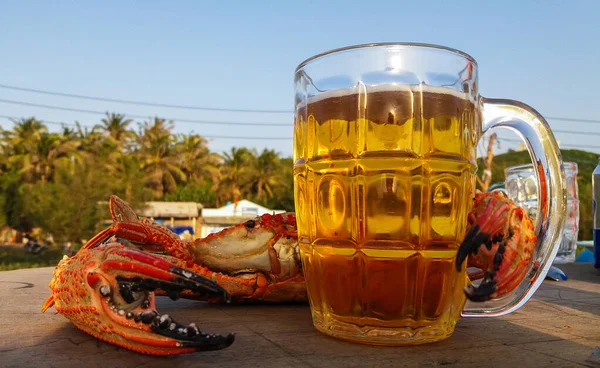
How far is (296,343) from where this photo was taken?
129cm

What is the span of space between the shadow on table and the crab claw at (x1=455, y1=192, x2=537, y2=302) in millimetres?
159

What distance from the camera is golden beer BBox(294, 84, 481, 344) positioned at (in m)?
1.25

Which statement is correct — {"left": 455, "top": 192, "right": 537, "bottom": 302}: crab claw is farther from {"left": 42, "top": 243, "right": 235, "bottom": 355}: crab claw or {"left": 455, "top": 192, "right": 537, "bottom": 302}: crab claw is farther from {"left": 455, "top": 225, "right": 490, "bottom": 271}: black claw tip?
{"left": 42, "top": 243, "right": 235, "bottom": 355}: crab claw

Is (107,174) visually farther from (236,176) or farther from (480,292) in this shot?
(480,292)

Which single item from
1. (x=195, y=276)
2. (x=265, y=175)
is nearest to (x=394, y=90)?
(x=195, y=276)

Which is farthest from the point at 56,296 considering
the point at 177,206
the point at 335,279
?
the point at 177,206

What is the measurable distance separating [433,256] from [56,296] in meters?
1.00

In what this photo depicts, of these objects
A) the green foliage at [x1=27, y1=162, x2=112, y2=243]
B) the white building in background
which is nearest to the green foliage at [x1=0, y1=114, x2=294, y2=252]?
the green foliage at [x1=27, y1=162, x2=112, y2=243]

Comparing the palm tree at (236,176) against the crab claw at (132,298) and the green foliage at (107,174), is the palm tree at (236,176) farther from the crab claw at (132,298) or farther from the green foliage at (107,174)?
the crab claw at (132,298)

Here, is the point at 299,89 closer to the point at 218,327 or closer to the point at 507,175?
the point at 218,327

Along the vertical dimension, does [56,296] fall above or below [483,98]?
below

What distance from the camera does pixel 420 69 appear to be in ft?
4.25

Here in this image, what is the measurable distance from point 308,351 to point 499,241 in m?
0.58

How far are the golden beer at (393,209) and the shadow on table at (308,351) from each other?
8 cm
